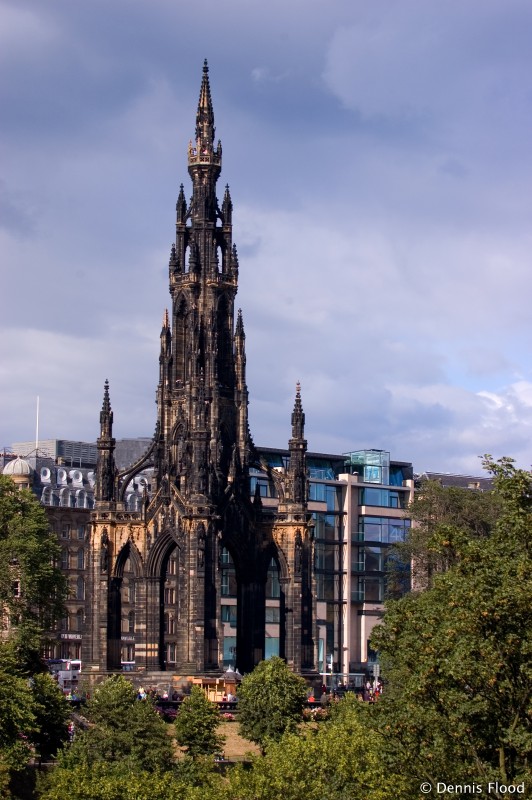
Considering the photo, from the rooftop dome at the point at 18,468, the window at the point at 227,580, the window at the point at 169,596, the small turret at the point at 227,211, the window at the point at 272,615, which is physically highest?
the small turret at the point at 227,211

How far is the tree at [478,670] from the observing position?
183 ft

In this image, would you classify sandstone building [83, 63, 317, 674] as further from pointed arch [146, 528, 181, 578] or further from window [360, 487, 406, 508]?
window [360, 487, 406, 508]

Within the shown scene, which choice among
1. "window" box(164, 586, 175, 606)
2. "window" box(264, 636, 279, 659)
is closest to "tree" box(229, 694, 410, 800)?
"window" box(264, 636, 279, 659)

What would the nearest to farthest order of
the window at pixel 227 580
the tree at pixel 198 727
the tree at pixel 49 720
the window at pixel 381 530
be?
the tree at pixel 49 720
the tree at pixel 198 727
the window at pixel 227 580
the window at pixel 381 530

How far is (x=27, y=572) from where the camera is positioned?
346 feet

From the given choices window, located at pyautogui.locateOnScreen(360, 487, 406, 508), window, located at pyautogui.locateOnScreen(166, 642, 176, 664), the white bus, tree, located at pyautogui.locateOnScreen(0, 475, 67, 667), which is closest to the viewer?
tree, located at pyautogui.locateOnScreen(0, 475, 67, 667)

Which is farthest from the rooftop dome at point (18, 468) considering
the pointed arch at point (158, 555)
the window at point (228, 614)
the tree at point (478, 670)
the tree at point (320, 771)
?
the tree at point (478, 670)

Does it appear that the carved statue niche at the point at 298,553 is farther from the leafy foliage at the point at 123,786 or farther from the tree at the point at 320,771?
the tree at the point at 320,771

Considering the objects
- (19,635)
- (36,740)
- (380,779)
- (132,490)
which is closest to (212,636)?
(19,635)

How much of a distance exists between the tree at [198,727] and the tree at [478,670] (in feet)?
93.1

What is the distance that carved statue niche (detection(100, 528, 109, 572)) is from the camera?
110m

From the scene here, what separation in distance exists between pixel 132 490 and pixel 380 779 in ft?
393

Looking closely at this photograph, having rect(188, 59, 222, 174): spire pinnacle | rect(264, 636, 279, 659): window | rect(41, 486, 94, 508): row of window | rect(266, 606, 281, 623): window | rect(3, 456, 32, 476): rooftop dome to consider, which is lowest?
rect(264, 636, 279, 659): window

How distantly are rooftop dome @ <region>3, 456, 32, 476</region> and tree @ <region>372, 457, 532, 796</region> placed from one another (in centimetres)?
11586
